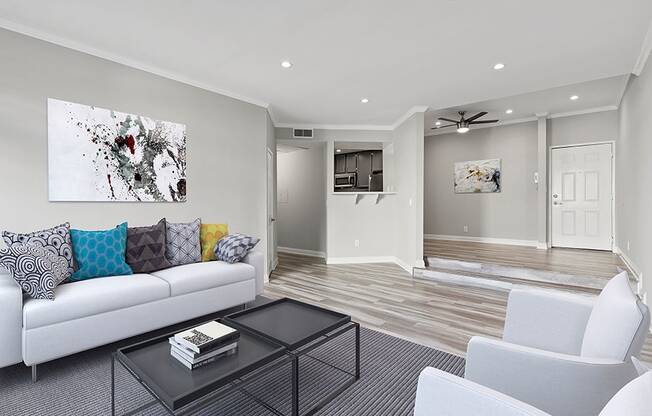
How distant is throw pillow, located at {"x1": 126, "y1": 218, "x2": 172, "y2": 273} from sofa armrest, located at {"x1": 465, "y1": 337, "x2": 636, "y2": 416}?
2678mm

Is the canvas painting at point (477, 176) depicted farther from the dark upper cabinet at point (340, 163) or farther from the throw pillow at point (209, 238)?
the throw pillow at point (209, 238)

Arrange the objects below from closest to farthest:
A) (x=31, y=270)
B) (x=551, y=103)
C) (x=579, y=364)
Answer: (x=579, y=364) < (x=31, y=270) < (x=551, y=103)

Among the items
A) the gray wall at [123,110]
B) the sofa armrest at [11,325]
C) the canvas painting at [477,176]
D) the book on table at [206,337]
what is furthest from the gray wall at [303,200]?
the sofa armrest at [11,325]

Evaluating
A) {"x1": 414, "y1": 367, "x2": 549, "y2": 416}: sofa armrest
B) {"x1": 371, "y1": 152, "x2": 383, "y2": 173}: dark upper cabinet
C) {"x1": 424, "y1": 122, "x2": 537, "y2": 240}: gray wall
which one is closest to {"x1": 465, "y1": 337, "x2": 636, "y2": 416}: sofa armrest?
{"x1": 414, "y1": 367, "x2": 549, "y2": 416}: sofa armrest

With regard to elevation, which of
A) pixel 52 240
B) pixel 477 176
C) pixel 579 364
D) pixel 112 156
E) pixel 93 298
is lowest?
pixel 93 298

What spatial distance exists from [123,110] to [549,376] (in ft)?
12.3

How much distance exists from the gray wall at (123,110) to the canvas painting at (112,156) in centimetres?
8

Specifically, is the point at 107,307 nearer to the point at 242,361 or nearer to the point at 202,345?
the point at 202,345

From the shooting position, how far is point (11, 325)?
190 cm

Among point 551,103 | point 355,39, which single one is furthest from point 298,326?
point 551,103

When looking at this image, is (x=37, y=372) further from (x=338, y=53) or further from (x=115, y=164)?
(x=338, y=53)

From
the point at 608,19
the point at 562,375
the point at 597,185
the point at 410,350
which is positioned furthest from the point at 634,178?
the point at 562,375

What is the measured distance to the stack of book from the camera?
149 centimetres

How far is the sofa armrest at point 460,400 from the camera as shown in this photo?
806 mm
